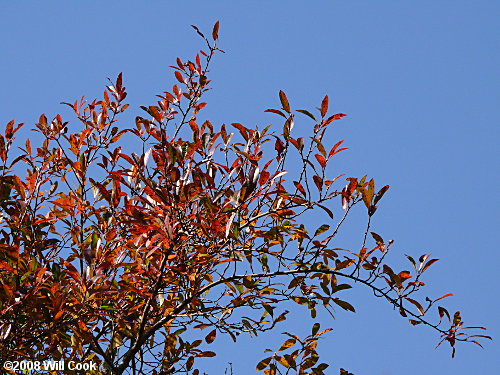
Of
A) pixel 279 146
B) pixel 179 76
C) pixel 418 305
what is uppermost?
pixel 179 76

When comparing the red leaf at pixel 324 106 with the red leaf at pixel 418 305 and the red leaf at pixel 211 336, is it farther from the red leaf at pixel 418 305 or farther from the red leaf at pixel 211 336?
the red leaf at pixel 211 336

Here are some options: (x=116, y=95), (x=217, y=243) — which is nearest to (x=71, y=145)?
(x=116, y=95)

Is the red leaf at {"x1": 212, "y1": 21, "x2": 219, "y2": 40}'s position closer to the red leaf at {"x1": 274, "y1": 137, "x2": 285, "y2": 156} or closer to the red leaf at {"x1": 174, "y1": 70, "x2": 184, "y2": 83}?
the red leaf at {"x1": 174, "y1": 70, "x2": 184, "y2": 83}

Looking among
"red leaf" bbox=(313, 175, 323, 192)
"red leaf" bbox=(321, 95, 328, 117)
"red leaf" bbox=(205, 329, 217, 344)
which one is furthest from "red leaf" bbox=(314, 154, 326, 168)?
"red leaf" bbox=(205, 329, 217, 344)

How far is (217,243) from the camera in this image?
8.57 ft

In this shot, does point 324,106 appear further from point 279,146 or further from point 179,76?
point 179,76

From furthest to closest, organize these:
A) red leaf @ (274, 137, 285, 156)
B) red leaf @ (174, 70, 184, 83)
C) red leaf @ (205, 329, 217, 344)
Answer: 1. red leaf @ (174, 70, 184, 83)
2. red leaf @ (205, 329, 217, 344)
3. red leaf @ (274, 137, 285, 156)

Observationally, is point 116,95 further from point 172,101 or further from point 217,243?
point 217,243

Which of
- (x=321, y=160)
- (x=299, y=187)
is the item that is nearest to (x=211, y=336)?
(x=299, y=187)

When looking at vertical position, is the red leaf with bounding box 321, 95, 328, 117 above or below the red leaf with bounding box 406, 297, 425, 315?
above

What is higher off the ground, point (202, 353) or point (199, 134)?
point (199, 134)

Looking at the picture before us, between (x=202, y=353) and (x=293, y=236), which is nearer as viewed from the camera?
(x=293, y=236)

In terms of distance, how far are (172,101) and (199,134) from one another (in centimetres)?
70

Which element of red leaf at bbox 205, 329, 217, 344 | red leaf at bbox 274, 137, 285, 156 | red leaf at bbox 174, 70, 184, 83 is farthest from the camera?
red leaf at bbox 174, 70, 184, 83
